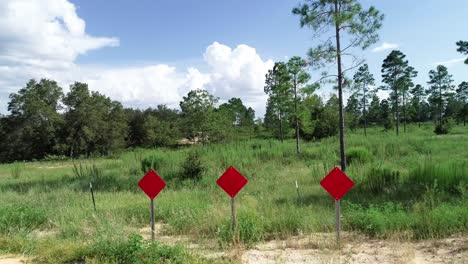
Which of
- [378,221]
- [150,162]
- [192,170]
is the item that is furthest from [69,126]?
[378,221]

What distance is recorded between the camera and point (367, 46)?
14.4m

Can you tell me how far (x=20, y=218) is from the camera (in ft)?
29.8

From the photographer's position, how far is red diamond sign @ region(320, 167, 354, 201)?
22.2 feet

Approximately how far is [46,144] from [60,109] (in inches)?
252

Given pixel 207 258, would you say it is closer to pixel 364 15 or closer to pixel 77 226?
pixel 77 226

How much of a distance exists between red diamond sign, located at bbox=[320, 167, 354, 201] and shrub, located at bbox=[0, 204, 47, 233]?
620 cm

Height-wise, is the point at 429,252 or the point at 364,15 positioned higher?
the point at 364,15

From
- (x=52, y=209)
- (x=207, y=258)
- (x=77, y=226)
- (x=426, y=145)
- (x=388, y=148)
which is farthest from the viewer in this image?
(x=426, y=145)

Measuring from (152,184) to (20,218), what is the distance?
383 centimetres

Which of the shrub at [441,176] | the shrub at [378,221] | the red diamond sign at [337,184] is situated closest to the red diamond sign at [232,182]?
the red diamond sign at [337,184]

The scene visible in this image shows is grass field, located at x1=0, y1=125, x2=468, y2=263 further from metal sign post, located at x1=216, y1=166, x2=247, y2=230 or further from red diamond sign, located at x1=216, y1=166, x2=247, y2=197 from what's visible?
red diamond sign, located at x1=216, y1=166, x2=247, y2=197

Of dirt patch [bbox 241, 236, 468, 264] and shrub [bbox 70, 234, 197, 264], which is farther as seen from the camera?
dirt patch [bbox 241, 236, 468, 264]

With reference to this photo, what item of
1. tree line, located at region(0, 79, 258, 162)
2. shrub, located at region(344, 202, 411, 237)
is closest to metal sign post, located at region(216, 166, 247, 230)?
shrub, located at region(344, 202, 411, 237)

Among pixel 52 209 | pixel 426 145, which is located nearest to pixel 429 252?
pixel 52 209
